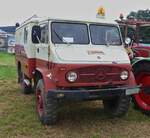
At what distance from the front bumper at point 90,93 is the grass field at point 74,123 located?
0.72 metres

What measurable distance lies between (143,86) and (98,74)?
71.2 inches

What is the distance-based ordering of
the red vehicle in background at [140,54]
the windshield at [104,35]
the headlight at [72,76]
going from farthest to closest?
1. the red vehicle in background at [140,54]
2. the windshield at [104,35]
3. the headlight at [72,76]

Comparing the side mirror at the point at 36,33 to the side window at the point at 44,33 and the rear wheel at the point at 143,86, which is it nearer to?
the side window at the point at 44,33

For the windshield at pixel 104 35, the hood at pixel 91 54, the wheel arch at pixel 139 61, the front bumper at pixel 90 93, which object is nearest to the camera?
the front bumper at pixel 90 93

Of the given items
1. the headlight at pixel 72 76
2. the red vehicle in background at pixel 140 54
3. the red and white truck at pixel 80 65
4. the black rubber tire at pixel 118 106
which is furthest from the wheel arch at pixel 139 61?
the headlight at pixel 72 76

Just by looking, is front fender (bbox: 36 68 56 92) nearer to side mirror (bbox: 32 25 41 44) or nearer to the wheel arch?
side mirror (bbox: 32 25 41 44)

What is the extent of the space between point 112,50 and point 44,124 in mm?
2128

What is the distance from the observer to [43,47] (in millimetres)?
7895

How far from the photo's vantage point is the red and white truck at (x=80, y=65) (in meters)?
6.98

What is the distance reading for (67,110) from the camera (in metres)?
8.83

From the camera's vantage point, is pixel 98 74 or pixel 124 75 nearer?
pixel 98 74

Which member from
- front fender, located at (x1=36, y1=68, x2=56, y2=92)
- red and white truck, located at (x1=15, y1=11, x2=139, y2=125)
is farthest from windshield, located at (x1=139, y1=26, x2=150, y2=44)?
front fender, located at (x1=36, y1=68, x2=56, y2=92)

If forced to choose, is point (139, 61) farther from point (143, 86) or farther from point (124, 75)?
point (124, 75)

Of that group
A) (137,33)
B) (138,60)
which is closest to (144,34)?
(137,33)
